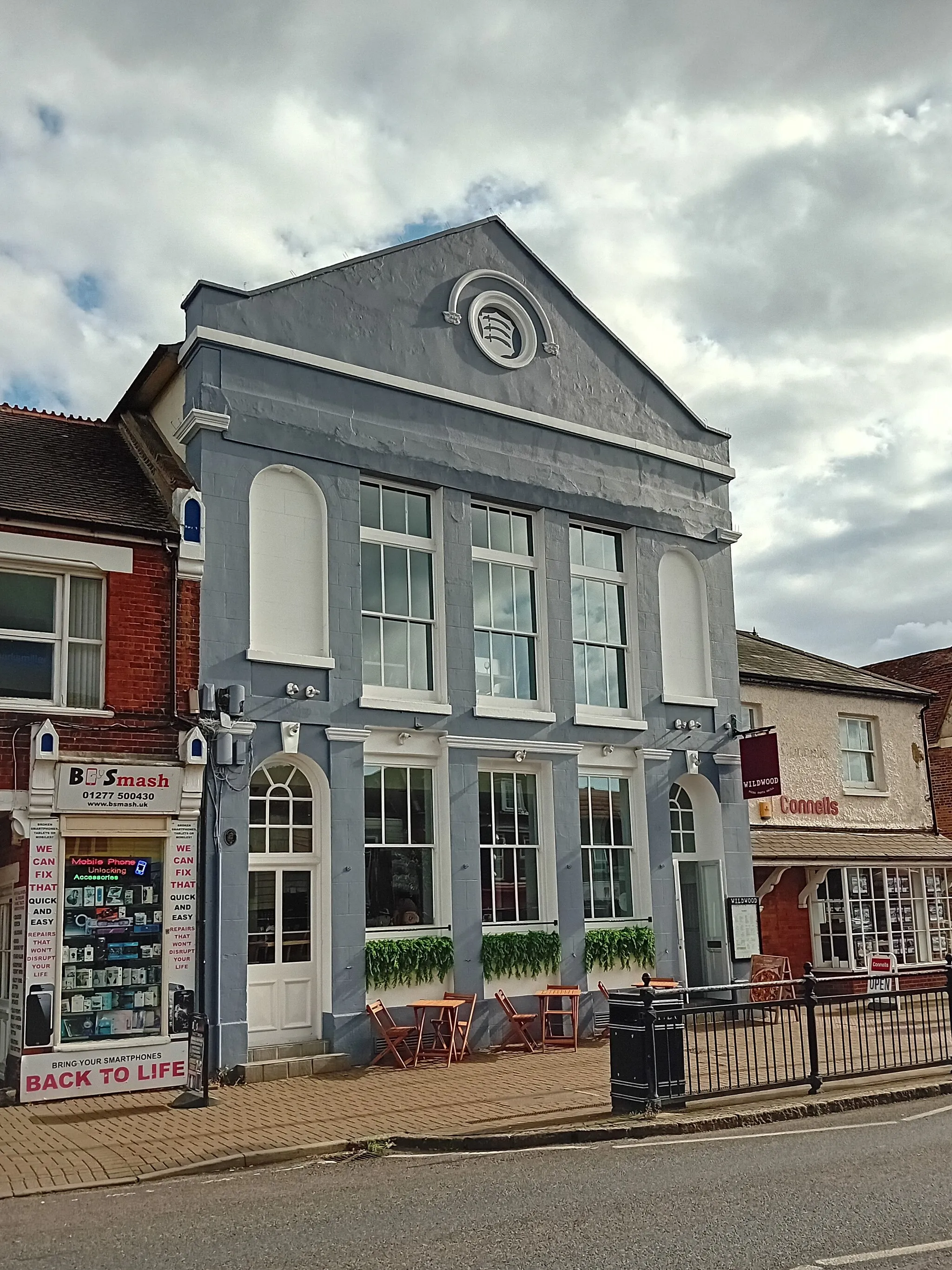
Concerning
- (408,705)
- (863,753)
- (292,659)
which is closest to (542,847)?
(408,705)

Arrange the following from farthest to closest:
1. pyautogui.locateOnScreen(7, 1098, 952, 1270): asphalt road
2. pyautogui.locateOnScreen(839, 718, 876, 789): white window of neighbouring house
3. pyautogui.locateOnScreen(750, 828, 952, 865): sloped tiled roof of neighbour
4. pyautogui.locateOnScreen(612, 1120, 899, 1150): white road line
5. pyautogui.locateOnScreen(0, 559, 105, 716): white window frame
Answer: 1. pyautogui.locateOnScreen(839, 718, 876, 789): white window of neighbouring house
2. pyautogui.locateOnScreen(750, 828, 952, 865): sloped tiled roof of neighbour
3. pyautogui.locateOnScreen(0, 559, 105, 716): white window frame
4. pyautogui.locateOnScreen(612, 1120, 899, 1150): white road line
5. pyautogui.locateOnScreen(7, 1098, 952, 1270): asphalt road

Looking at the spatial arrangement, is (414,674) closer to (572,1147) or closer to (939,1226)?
(572,1147)

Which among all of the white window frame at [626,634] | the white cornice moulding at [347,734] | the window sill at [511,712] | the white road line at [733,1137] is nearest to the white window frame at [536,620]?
the window sill at [511,712]

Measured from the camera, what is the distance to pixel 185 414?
15.5 m

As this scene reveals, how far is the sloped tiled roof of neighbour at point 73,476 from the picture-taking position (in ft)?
46.2

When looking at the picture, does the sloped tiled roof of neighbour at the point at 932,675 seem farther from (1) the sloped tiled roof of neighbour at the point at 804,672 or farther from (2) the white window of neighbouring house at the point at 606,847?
(2) the white window of neighbouring house at the point at 606,847

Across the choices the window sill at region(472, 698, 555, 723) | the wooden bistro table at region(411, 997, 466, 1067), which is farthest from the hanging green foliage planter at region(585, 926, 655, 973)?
the window sill at region(472, 698, 555, 723)

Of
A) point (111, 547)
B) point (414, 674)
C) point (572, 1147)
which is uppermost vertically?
point (111, 547)

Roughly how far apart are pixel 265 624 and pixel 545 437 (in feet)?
19.2

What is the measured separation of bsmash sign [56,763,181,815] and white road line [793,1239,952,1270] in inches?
367

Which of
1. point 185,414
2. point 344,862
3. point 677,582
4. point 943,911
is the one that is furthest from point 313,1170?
point 943,911

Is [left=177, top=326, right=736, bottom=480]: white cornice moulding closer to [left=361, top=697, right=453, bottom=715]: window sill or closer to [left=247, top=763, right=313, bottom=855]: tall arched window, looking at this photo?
[left=361, top=697, right=453, bottom=715]: window sill

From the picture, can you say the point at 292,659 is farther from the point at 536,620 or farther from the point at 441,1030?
the point at 441,1030

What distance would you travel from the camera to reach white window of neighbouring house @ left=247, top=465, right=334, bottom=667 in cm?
1543
